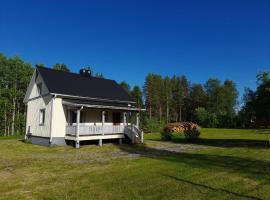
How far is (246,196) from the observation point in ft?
22.6

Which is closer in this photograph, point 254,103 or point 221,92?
point 254,103

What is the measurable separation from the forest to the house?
10.4 metres

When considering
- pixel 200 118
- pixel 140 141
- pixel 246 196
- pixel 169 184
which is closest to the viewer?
pixel 246 196

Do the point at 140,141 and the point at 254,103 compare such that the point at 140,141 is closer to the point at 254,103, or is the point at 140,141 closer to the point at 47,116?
the point at 47,116

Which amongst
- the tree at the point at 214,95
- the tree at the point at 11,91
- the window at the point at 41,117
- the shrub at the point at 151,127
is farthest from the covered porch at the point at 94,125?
the tree at the point at 214,95

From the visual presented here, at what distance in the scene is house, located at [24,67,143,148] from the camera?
66.5 ft

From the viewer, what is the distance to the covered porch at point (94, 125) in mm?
19766

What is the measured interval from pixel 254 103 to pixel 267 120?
5.75ft

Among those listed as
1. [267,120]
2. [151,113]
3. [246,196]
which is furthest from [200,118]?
[246,196]

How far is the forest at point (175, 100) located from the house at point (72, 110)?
10.4 m

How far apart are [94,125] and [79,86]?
4.25 meters

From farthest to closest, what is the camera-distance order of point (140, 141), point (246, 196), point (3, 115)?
point (3, 115)
point (140, 141)
point (246, 196)

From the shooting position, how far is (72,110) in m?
21.4

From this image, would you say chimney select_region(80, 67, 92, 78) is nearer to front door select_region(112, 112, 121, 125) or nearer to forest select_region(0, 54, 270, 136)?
front door select_region(112, 112, 121, 125)
